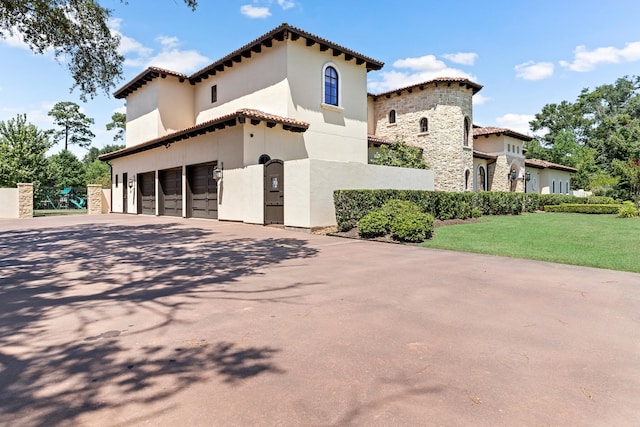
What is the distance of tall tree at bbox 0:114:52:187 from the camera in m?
30.1

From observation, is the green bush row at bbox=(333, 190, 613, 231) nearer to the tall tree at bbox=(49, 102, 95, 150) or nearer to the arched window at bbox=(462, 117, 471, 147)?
the arched window at bbox=(462, 117, 471, 147)

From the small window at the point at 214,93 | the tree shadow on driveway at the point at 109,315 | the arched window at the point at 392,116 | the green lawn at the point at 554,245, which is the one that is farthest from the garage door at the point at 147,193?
the arched window at the point at 392,116

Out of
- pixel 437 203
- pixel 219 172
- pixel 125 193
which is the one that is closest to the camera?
pixel 437 203

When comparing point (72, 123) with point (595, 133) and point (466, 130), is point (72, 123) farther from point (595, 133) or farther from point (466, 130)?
point (595, 133)

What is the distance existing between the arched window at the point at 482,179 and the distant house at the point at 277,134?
14.9 ft

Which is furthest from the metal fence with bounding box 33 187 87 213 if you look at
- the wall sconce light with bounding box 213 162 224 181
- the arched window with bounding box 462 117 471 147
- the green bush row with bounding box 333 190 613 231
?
the arched window with bounding box 462 117 471 147

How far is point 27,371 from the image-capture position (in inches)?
106

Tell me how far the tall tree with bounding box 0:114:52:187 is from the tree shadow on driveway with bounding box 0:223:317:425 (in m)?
28.5

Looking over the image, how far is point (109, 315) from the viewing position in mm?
3947

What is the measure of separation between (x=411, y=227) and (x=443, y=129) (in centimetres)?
1715

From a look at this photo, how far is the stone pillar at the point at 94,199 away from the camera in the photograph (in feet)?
86.1

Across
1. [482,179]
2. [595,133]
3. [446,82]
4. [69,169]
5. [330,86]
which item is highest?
[595,133]

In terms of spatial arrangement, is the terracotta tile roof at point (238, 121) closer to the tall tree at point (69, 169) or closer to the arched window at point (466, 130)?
the arched window at point (466, 130)

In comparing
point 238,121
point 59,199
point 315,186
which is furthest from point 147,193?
point 59,199
